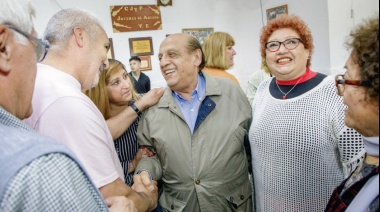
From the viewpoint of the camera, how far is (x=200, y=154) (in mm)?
1688

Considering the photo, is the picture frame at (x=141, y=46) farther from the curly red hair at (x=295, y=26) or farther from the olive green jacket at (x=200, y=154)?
the curly red hair at (x=295, y=26)

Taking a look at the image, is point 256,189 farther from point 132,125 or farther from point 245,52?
point 245,52

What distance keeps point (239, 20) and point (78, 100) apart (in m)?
5.77

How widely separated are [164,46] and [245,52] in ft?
15.3

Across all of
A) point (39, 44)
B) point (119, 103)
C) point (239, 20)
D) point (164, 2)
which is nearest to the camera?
point (39, 44)

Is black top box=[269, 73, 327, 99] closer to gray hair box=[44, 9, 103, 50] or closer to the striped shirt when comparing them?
the striped shirt

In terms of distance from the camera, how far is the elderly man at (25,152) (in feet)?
1.74

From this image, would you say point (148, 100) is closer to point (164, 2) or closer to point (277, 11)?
point (277, 11)

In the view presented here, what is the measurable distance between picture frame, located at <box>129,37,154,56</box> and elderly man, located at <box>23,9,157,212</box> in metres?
4.49

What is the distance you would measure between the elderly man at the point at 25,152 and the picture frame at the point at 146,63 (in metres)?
5.07

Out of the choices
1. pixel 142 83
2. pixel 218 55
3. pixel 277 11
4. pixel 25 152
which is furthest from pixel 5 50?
pixel 277 11

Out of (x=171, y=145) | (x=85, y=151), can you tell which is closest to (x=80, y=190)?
(x=85, y=151)

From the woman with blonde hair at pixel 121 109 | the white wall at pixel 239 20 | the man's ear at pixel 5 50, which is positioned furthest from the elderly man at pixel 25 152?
the white wall at pixel 239 20

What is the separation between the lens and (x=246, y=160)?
1831 mm
